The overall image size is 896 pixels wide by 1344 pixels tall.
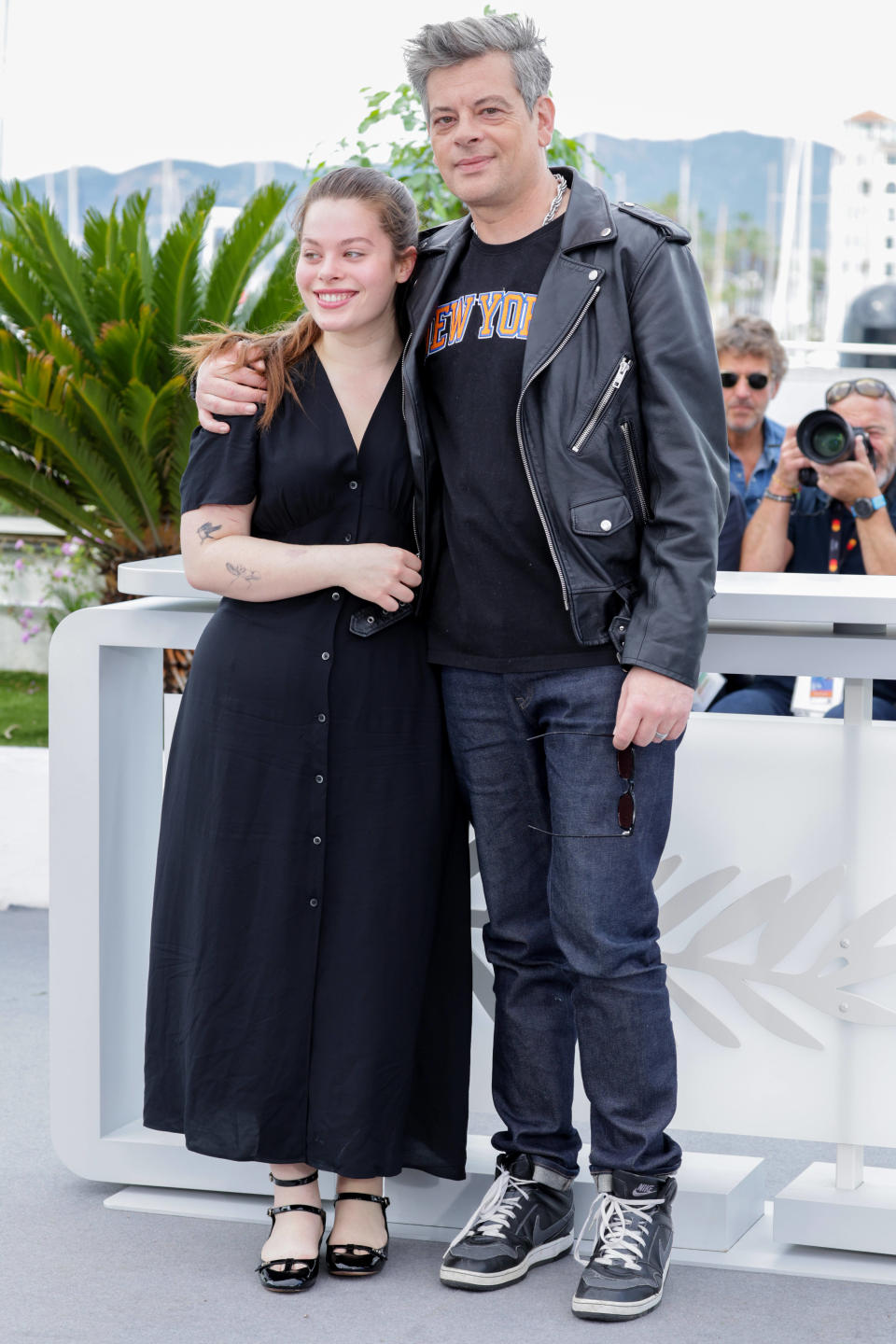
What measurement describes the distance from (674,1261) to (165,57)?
9.07 meters

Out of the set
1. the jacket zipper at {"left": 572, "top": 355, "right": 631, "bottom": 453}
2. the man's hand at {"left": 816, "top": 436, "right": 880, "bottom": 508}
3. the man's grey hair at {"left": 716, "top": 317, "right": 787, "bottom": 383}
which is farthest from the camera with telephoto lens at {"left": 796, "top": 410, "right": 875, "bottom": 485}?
the jacket zipper at {"left": 572, "top": 355, "right": 631, "bottom": 453}

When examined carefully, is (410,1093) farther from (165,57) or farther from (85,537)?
(165,57)

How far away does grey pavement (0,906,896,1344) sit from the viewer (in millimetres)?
2311

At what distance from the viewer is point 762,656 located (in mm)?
2482

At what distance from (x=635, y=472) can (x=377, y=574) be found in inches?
16.2

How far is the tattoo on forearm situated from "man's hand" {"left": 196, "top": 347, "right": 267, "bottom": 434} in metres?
0.20

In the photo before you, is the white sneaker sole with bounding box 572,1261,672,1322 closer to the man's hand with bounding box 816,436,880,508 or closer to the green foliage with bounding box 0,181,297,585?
the man's hand with bounding box 816,436,880,508

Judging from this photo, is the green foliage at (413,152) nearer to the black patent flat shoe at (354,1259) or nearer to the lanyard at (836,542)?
the lanyard at (836,542)

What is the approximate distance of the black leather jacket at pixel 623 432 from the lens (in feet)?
7.25

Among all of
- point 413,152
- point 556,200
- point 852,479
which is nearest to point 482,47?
point 556,200

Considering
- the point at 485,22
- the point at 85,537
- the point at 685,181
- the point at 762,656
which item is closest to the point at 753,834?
the point at 762,656

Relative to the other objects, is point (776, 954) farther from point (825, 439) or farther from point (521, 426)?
point (825, 439)

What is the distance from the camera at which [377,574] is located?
2.34 m

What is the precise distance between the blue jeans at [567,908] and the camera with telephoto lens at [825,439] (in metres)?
1.42
